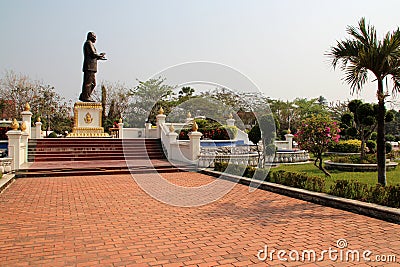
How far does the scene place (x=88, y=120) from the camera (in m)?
23.0

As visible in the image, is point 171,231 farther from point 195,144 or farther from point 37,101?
point 37,101

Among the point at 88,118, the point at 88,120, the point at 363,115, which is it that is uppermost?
the point at 88,118

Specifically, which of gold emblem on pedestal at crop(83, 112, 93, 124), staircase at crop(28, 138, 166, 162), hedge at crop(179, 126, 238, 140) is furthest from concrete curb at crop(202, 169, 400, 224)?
gold emblem on pedestal at crop(83, 112, 93, 124)

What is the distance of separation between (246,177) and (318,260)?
21.6ft

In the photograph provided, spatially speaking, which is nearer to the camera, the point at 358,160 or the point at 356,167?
the point at 356,167

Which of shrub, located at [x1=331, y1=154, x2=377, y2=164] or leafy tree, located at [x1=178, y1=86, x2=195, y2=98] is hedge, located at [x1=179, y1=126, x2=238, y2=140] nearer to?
shrub, located at [x1=331, y1=154, x2=377, y2=164]

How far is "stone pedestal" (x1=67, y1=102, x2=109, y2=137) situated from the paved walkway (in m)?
14.5

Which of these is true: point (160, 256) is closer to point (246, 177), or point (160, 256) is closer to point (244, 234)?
point (244, 234)

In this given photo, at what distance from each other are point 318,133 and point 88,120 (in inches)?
655

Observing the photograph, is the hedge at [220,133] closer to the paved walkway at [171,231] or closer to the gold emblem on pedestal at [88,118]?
the gold emblem on pedestal at [88,118]

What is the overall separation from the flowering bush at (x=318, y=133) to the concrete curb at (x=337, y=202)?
1890 millimetres

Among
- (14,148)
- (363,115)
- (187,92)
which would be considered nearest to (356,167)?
(363,115)

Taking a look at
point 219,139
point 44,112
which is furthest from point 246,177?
point 44,112

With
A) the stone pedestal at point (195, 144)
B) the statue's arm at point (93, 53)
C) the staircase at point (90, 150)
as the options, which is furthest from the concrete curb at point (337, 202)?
the statue's arm at point (93, 53)
